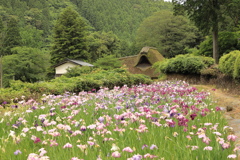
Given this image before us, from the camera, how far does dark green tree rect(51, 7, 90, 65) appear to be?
38750 mm

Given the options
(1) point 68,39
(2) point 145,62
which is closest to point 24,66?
(1) point 68,39

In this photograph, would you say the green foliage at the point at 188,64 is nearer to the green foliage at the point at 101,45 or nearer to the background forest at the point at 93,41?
the background forest at the point at 93,41

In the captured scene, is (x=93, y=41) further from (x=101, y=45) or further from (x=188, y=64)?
(x=188, y=64)

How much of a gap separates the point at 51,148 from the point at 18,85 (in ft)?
25.7

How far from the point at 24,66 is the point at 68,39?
9.17 metres

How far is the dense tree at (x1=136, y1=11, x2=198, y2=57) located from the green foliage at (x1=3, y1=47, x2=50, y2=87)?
21.7 metres

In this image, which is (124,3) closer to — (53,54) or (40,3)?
(40,3)

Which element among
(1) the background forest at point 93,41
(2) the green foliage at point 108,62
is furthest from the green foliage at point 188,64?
(2) the green foliage at point 108,62

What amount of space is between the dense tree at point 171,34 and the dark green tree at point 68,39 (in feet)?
49.7

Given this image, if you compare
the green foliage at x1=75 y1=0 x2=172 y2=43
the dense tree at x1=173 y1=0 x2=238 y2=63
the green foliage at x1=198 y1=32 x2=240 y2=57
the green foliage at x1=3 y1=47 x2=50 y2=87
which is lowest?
the green foliage at x1=3 y1=47 x2=50 y2=87

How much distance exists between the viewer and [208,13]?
21.2 metres

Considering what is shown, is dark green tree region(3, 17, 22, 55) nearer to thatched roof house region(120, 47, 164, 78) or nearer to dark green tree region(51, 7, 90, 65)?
dark green tree region(51, 7, 90, 65)

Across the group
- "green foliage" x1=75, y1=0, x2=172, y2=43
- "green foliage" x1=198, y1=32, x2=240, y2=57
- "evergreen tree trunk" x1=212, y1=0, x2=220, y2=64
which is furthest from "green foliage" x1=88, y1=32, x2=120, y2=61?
"green foliage" x1=75, y1=0, x2=172, y2=43

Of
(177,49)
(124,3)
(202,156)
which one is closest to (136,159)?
(202,156)
